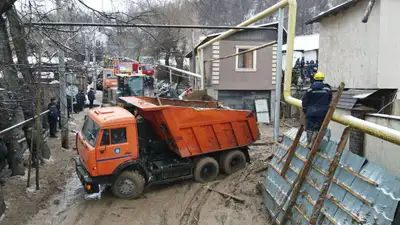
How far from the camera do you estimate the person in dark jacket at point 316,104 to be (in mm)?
5867

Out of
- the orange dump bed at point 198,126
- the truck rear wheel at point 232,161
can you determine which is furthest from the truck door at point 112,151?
the truck rear wheel at point 232,161

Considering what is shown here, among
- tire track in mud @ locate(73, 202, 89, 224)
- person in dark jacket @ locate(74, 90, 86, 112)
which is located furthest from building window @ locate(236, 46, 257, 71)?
tire track in mud @ locate(73, 202, 89, 224)

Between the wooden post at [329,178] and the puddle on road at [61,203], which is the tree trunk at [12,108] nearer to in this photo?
the puddle on road at [61,203]

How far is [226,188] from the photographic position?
9.34 m

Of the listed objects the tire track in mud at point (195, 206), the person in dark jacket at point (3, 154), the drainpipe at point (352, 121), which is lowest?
the tire track in mud at point (195, 206)

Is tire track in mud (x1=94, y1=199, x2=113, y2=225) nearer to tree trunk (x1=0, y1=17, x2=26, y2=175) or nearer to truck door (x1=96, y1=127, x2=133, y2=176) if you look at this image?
truck door (x1=96, y1=127, x2=133, y2=176)

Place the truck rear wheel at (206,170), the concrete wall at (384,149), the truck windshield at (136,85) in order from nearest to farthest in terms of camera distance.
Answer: the concrete wall at (384,149) < the truck rear wheel at (206,170) < the truck windshield at (136,85)

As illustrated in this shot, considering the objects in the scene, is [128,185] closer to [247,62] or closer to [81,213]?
[81,213]

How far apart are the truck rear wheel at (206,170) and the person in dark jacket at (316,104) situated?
436cm

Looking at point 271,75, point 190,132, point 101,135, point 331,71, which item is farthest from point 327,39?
point 271,75

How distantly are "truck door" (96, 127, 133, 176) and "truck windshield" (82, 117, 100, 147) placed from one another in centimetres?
28

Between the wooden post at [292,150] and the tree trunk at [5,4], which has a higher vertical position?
the tree trunk at [5,4]

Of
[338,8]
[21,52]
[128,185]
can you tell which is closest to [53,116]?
[21,52]

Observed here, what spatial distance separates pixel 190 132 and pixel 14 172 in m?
5.19
